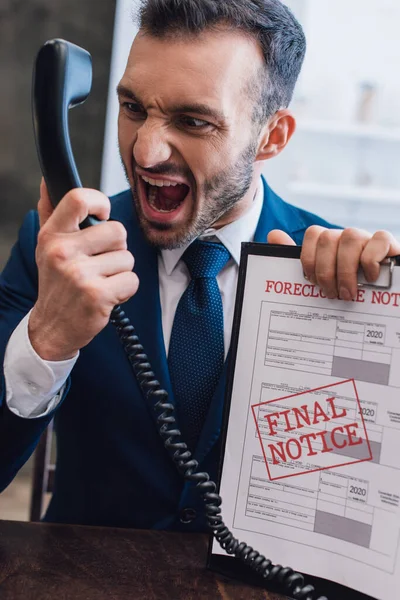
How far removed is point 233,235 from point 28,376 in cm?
48

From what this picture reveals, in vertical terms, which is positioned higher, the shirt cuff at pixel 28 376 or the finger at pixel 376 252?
the finger at pixel 376 252

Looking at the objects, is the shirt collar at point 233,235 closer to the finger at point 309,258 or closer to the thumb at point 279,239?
the thumb at point 279,239

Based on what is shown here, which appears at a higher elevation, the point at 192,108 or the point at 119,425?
the point at 192,108

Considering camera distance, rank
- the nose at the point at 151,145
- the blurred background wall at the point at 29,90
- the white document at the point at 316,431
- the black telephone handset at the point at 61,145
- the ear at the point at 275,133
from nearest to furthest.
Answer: the white document at the point at 316,431 < the black telephone handset at the point at 61,145 < the nose at the point at 151,145 < the ear at the point at 275,133 < the blurred background wall at the point at 29,90

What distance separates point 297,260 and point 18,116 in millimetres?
2268

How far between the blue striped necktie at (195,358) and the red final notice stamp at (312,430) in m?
0.30

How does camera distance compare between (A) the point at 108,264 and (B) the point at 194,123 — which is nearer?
(A) the point at 108,264

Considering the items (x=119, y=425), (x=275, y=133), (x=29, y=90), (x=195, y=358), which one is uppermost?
(x=29, y=90)

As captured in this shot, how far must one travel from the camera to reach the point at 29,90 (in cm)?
Result: 280

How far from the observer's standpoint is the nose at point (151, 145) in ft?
3.33


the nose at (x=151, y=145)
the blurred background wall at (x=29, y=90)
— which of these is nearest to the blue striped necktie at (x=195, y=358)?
the nose at (x=151, y=145)

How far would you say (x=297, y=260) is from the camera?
786 millimetres

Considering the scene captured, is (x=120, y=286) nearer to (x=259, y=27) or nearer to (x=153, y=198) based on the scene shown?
(x=153, y=198)

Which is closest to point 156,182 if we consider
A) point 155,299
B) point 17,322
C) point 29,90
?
point 155,299
